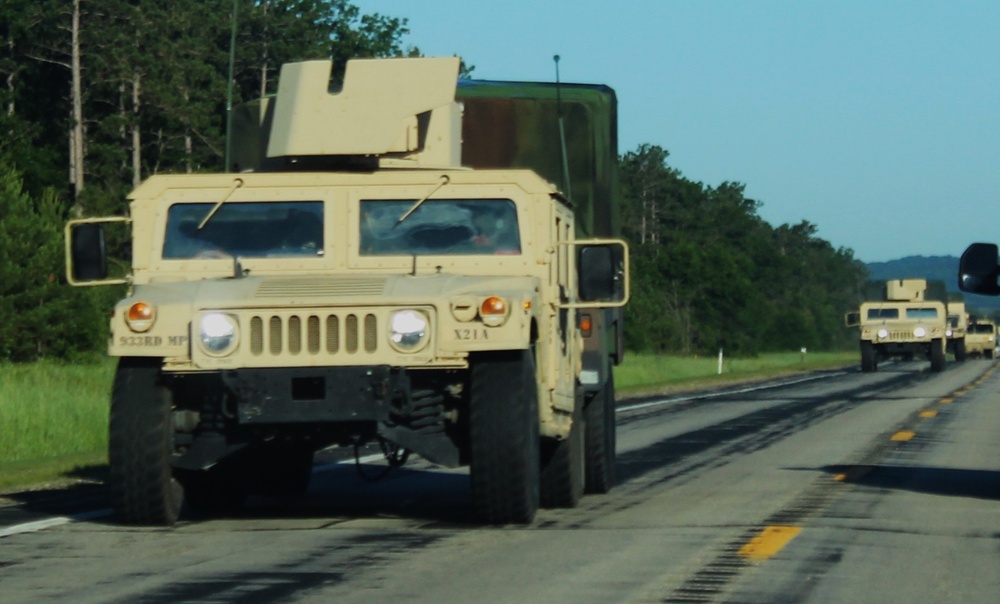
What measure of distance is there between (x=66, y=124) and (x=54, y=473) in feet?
162

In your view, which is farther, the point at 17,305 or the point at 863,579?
the point at 17,305

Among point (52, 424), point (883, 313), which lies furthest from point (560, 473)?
point (883, 313)

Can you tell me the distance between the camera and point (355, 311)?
9914 mm

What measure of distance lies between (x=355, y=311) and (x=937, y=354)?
4745 cm

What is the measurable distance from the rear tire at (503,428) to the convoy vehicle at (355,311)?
11 mm

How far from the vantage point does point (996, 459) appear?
16.9 m

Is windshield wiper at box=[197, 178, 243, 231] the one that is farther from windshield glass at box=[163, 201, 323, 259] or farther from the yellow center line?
the yellow center line

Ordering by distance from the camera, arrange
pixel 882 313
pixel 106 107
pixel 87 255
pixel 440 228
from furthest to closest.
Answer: pixel 106 107 < pixel 882 313 < pixel 440 228 < pixel 87 255

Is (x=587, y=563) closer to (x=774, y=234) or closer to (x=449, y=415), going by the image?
(x=449, y=415)

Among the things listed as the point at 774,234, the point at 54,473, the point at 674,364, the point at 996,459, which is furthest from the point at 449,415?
the point at 774,234

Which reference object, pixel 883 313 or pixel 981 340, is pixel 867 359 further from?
pixel 981 340

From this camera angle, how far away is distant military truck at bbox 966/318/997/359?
8350cm

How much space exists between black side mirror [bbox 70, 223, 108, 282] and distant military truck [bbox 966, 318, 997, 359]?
248 ft

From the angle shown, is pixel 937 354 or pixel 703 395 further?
pixel 937 354
